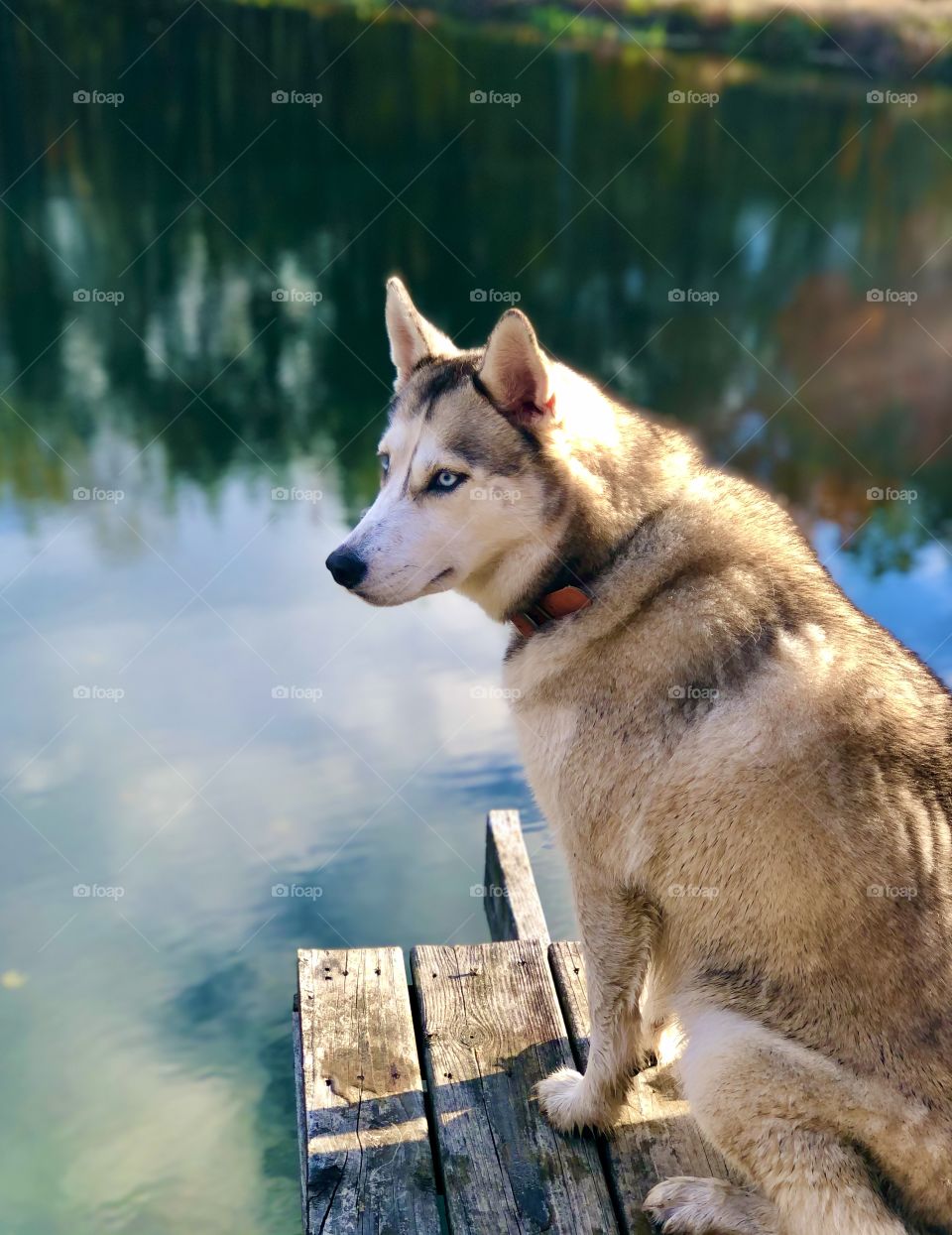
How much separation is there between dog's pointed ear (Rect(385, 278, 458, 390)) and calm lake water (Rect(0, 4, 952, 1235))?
9.65ft

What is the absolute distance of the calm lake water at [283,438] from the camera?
534cm

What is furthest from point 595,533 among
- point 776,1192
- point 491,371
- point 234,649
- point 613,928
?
point 234,649

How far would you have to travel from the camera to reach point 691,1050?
9.44 feet

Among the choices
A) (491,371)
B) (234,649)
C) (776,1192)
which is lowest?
(234,649)

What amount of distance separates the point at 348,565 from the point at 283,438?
8.23m

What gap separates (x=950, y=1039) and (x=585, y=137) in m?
22.1

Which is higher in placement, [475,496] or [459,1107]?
[475,496]

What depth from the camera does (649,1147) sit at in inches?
128

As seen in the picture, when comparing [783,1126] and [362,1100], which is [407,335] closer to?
[362,1100]

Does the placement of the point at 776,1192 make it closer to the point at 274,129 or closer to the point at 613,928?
the point at 613,928

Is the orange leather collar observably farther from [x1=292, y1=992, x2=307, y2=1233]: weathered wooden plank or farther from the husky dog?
[x1=292, y1=992, x2=307, y2=1233]: weathered wooden plank

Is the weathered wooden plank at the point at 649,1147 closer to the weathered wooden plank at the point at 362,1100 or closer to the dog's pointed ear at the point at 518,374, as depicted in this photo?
the weathered wooden plank at the point at 362,1100

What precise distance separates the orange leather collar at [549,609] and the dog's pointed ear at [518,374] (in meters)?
0.45

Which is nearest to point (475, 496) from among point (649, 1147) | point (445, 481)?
point (445, 481)
